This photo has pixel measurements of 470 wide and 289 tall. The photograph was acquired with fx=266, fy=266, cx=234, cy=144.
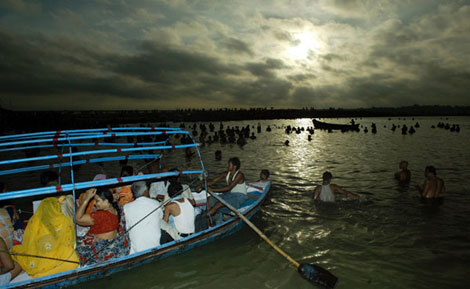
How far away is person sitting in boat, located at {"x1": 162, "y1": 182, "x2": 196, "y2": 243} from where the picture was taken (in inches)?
251

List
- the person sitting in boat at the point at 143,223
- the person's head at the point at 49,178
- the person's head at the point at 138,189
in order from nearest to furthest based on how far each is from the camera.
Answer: the person sitting in boat at the point at 143,223
the person's head at the point at 49,178
the person's head at the point at 138,189

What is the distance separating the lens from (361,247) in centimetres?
732

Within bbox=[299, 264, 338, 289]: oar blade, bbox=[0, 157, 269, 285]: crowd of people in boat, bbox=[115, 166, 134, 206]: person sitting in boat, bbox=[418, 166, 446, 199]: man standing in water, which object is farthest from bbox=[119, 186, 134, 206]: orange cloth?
bbox=[418, 166, 446, 199]: man standing in water

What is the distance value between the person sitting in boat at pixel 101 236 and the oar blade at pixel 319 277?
4.09 metres

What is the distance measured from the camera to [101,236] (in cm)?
569

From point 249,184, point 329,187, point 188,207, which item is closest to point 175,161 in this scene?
point 249,184

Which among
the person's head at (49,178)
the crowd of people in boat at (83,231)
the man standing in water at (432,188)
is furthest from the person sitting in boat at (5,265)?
the man standing in water at (432,188)

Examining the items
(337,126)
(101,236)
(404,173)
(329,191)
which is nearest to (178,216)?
(101,236)

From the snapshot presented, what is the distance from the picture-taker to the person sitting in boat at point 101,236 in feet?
18.0

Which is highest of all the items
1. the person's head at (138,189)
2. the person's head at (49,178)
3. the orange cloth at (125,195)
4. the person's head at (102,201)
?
the person's head at (49,178)

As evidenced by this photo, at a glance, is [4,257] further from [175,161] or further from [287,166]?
[175,161]

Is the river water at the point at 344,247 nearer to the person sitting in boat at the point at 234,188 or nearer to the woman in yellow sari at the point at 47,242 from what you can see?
the woman in yellow sari at the point at 47,242

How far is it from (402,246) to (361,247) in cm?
114

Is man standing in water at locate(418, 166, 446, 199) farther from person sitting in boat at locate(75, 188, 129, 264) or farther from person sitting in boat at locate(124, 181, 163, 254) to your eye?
person sitting in boat at locate(75, 188, 129, 264)
